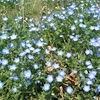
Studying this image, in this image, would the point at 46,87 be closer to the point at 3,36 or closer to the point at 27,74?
the point at 27,74

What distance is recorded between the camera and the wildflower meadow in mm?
3107

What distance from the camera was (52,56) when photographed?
11.6ft

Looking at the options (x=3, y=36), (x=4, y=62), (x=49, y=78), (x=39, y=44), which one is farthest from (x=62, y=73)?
(x=3, y=36)

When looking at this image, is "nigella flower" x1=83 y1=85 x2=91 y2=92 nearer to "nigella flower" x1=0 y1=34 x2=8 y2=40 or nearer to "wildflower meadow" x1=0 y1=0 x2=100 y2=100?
"wildflower meadow" x1=0 y1=0 x2=100 y2=100

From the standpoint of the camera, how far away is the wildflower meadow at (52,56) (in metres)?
3.11

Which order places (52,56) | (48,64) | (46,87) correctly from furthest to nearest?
(52,56)
(48,64)
(46,87)

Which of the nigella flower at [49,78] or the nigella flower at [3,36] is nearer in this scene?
the nigella flower at [49,78]

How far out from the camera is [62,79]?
10.3 ft

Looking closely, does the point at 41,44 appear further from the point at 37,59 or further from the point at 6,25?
the point at 6,25

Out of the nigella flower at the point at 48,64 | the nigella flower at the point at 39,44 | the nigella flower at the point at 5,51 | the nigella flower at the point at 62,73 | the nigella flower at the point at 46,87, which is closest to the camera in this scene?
the nigella flower at the point at 46,87

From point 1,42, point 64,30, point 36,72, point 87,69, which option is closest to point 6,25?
point 1,42

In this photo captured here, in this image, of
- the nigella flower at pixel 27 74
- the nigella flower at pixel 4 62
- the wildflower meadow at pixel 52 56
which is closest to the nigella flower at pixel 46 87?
the wildflower meadow at pixel 52 56

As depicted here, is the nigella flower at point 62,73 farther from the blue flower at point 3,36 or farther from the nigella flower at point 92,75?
the blue flower at point 3,36


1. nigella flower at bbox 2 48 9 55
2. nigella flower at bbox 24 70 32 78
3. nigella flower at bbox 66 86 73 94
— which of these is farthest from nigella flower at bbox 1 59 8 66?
nigella flower at bbox 66 86 73 94
